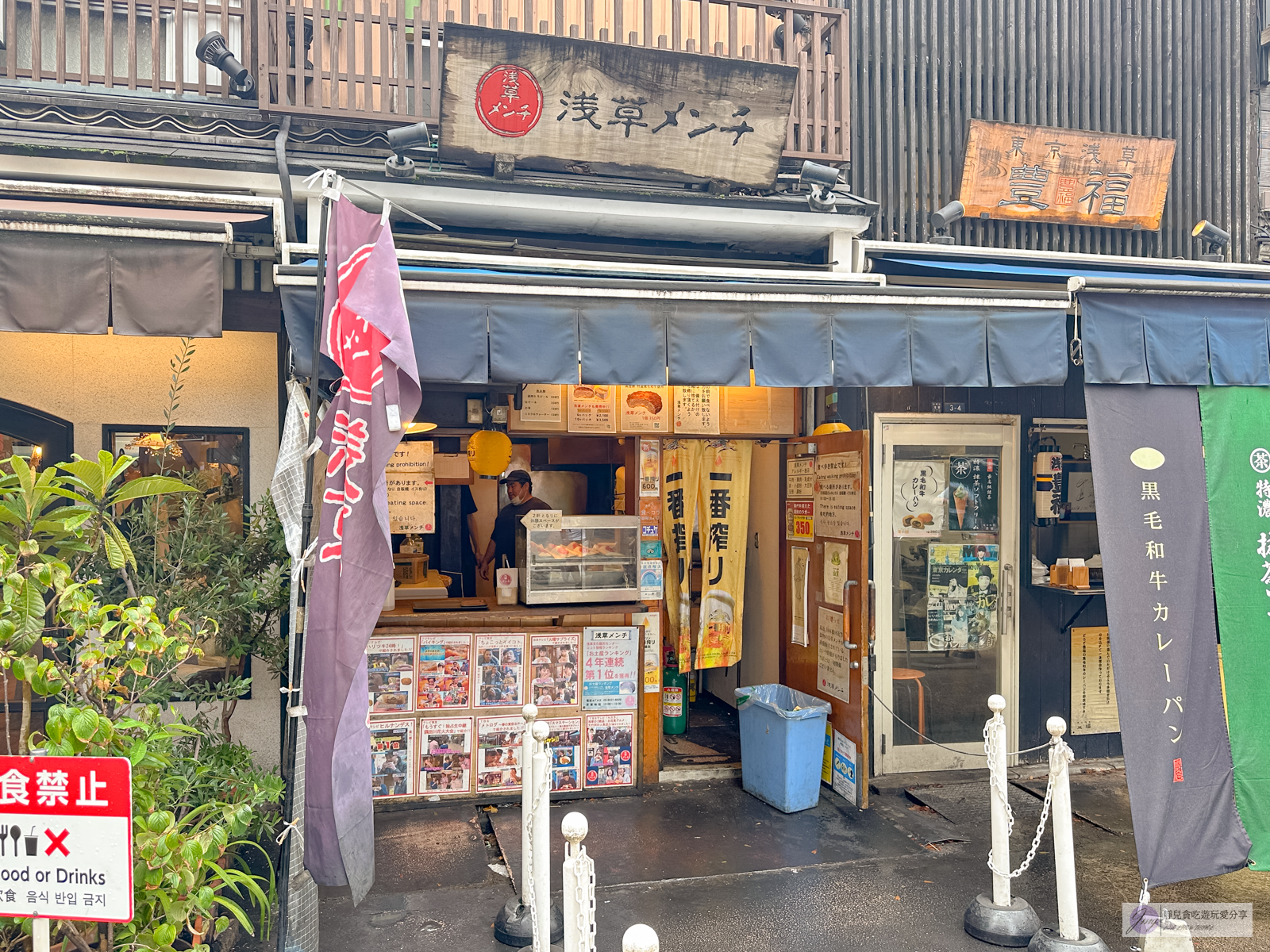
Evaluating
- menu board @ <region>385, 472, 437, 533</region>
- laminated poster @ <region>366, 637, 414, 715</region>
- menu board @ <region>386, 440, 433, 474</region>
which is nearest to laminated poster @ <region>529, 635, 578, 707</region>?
laminated poster @ <region>366, 637, 414, 715</region>

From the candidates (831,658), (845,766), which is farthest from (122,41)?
(845,766)

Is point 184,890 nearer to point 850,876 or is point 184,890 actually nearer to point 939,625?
point 850,876

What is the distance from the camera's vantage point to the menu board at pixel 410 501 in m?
7.19

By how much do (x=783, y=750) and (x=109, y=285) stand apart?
5329mm

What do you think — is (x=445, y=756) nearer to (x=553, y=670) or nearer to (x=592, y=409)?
(x=553, y=670)

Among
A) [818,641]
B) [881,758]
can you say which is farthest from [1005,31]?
[881,758]

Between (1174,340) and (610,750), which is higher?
(1174,340)

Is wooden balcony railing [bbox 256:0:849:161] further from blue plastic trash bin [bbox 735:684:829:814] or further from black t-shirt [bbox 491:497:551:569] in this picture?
blue plastic trash bin [bbox 735:684:829:814]

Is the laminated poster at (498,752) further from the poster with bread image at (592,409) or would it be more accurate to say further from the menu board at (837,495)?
the menu board at (837,495)

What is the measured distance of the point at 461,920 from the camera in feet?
16.8

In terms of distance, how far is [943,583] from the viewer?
305 inches

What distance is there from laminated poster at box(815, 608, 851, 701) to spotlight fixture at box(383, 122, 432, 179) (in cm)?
460

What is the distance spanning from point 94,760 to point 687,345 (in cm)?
362

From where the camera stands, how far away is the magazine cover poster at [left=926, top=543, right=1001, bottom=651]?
7.74 meters
